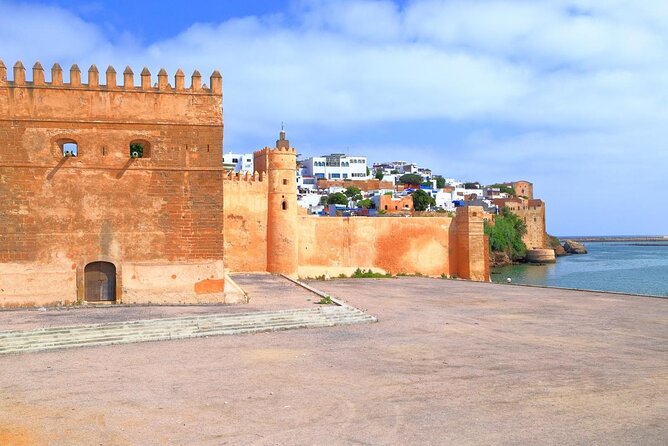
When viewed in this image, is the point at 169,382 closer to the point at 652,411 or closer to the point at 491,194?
the point at 652,411

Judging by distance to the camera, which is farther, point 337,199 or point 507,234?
point 337,199

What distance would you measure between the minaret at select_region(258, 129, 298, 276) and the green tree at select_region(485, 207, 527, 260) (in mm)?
36666

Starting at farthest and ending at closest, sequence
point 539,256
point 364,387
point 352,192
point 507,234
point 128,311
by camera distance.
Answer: point 352,192, point 539,256, point 507,234, point 128,311, point 364,387

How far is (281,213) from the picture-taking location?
24000 millimetres

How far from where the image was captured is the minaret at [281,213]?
23.9m

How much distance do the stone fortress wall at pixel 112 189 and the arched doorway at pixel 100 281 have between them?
7 centimetres

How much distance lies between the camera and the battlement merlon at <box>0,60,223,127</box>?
1574cm

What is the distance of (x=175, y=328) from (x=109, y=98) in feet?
22.2

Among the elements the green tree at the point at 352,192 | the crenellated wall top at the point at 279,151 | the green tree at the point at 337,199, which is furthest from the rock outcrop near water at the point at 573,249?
the crenellated wall top at the point at 279,151

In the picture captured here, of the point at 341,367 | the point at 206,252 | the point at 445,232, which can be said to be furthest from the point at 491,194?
the point at 341,367

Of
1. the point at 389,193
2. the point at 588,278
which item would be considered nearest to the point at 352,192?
the point at 389,193

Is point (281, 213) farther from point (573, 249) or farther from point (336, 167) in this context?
point (573, 249)

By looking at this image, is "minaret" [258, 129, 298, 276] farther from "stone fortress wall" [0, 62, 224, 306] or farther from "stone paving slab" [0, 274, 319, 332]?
"stone fortress wall" [0, 62, 224, 306]

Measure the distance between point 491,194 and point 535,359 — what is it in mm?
87452
